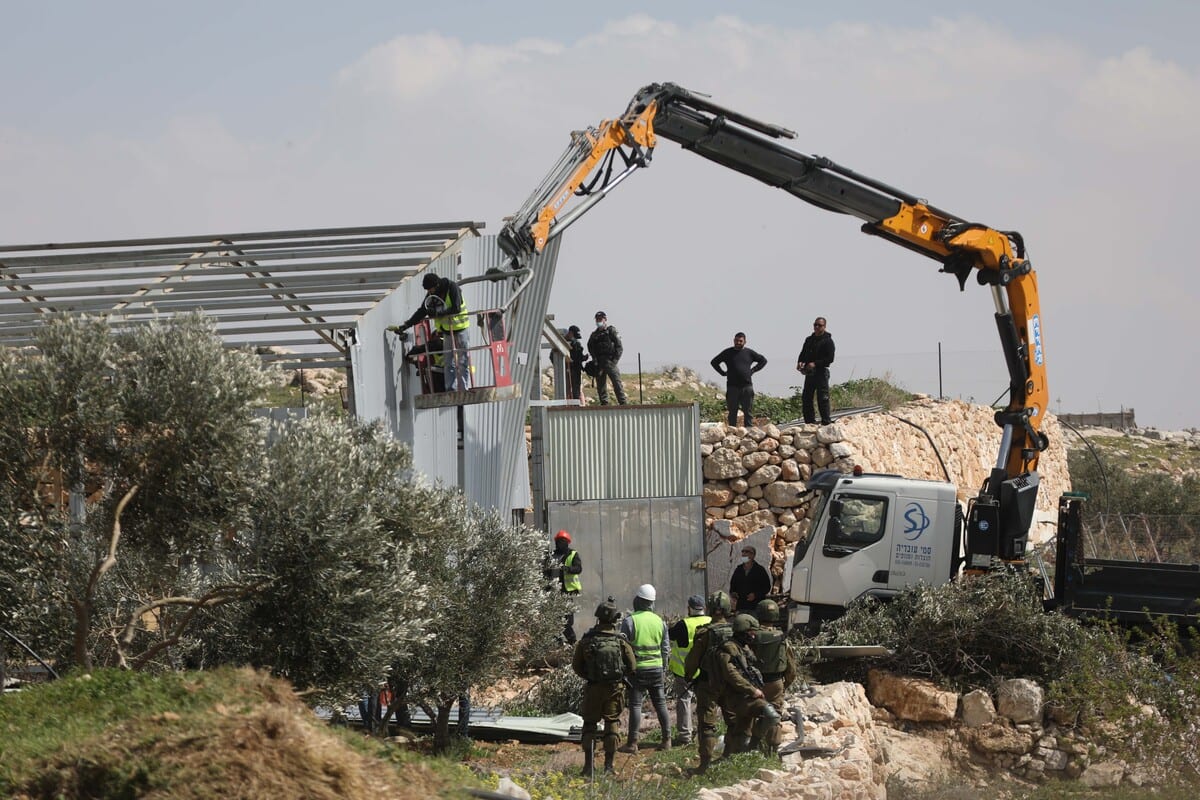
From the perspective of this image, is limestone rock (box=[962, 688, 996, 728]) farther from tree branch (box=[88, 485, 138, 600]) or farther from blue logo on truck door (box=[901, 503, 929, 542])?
tree branch (box=[88, 485, 138, 600])

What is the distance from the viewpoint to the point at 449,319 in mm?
16750

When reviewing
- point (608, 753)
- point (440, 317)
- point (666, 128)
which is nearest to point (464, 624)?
point (608, 753)

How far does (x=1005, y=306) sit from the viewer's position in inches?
731

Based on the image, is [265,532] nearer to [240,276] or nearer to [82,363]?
[82,363]

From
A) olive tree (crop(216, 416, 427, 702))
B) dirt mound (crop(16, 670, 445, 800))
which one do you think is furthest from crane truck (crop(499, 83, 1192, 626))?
dirt mound (crop(16, 670, 445, 800))

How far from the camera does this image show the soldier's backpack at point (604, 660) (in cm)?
1269

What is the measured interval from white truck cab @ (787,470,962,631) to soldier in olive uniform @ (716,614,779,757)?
4.25m

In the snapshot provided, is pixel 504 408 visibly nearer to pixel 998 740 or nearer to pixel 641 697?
pixel 641 697

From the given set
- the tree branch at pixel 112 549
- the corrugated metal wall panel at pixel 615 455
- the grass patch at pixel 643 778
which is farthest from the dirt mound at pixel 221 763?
the corrugated metal wall panel at pixel 615 455

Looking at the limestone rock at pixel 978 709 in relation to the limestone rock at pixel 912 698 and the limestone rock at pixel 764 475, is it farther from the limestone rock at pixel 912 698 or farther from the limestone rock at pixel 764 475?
A: the limestone rock at pixel 764 475

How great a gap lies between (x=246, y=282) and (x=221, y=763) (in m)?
12.4

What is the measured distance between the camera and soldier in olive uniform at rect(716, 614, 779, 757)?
12438 millimetres

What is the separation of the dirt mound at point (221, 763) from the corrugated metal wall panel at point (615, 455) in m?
14.1

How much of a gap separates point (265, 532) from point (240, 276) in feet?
29.9
